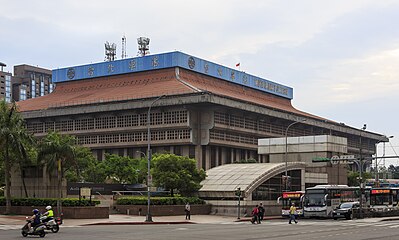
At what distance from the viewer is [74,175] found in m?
78.8

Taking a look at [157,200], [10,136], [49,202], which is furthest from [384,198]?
[10,136]

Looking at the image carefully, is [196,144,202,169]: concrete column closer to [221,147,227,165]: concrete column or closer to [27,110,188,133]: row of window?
[27,110,188,133]: row of window

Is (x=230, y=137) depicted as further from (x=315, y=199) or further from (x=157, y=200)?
(x=315, y=199)

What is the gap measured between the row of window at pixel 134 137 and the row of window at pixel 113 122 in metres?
1.57

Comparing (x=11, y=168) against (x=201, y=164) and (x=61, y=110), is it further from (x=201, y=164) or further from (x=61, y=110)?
(x=61, y=110)

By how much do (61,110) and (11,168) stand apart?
178 feet

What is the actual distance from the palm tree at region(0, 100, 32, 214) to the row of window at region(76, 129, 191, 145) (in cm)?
4840

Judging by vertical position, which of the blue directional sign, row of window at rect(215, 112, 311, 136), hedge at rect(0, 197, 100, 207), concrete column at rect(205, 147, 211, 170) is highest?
the blue directional sign

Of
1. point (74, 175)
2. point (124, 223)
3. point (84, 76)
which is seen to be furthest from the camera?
point (84, 76)

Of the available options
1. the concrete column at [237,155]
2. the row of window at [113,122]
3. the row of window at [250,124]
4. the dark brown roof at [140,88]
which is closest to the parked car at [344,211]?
the dark brown roof at [140,88]

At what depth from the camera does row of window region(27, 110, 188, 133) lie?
100150 millimetres

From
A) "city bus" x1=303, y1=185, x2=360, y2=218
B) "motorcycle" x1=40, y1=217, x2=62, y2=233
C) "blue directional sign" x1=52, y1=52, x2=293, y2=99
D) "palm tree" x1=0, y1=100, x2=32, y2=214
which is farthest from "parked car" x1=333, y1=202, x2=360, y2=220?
"blue directional sign" x1=52, y1=52, x2=293, y2=99

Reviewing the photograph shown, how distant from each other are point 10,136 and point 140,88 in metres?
58.3

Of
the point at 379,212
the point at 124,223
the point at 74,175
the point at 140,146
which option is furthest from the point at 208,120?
the point at 124,223
